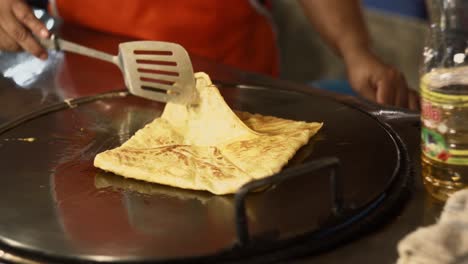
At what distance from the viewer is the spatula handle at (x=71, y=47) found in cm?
128

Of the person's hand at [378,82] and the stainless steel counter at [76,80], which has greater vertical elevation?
the stainless steel counter at [76,80]

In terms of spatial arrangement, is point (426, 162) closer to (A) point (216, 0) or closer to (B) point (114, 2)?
(A) point (216, 0)

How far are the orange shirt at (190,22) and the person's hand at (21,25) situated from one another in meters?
0.27

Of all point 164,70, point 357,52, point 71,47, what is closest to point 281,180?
point 164,70

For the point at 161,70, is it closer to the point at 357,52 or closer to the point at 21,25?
the point at 21,25

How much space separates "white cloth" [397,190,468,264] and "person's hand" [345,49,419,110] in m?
0.67

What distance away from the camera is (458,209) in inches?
32.4

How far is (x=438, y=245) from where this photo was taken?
0.75m

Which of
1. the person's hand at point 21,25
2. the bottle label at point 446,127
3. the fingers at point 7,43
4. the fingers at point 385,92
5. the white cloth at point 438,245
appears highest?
the person's hand at point 21,25

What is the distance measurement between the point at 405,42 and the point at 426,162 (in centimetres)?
201

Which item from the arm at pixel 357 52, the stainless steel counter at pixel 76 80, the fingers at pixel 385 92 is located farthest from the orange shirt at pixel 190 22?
the fingers at pixel 385 92

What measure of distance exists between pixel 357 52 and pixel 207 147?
637 millimetres

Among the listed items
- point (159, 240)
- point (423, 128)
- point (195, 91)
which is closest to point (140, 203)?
point (159, 240)

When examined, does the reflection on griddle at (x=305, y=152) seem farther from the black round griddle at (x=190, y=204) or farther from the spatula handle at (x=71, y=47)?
the spatula handle at (x=71, y=47)
